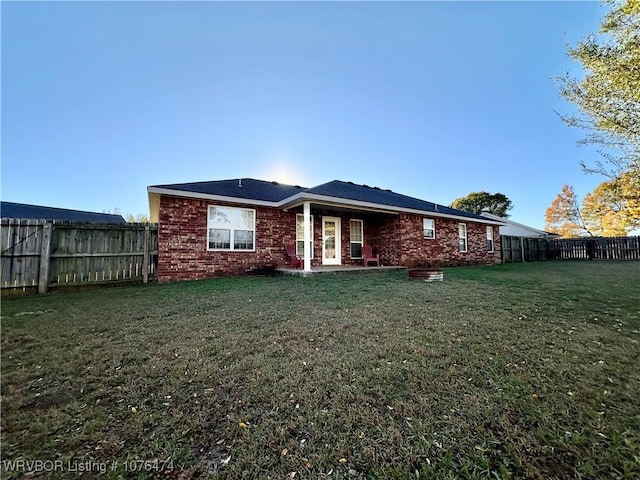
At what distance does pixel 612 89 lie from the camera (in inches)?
197

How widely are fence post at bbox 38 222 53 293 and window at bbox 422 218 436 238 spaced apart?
12.9 m

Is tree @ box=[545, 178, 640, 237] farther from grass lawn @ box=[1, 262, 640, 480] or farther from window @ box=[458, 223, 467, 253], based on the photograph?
grass lawn @ box=[1, 262, 640, 480]

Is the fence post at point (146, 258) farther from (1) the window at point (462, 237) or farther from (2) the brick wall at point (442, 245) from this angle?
(1) the window at point (462, 237)

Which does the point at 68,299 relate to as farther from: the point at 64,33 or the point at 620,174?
the point at 620,174

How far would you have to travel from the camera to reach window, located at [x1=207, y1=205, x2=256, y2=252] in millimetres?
9012

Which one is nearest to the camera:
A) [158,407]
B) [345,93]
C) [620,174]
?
[158,407]

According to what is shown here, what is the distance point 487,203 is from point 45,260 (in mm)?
38551

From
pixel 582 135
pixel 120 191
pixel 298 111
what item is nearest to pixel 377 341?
pixel 582 135

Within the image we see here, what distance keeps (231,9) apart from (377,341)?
10678mm

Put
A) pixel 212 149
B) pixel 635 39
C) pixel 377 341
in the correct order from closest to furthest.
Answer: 1. pixel 377 341
2. pixel 635 39
3. pixel 212 149

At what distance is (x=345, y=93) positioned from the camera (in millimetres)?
10773

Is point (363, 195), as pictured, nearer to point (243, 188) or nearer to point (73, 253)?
point (243, 188)

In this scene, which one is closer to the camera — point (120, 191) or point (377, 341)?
point (377, 341)

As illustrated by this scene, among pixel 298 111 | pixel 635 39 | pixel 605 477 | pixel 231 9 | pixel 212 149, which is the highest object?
pixel 231 9
